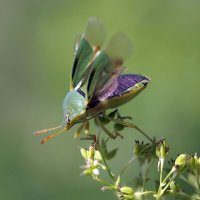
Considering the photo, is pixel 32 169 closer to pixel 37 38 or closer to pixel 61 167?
pixel 61 167

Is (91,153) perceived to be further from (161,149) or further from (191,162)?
(191,162)

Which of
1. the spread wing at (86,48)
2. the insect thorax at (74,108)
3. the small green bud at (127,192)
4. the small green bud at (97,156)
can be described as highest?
the spread wing at (86,48)

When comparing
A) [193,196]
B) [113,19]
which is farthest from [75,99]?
[113,19]

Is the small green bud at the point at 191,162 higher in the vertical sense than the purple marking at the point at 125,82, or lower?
lower

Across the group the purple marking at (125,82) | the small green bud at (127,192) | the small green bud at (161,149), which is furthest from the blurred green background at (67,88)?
the small green bud at (127,192)

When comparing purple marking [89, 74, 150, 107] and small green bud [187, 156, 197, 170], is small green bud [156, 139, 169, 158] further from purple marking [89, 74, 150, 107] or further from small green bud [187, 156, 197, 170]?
purple marking [89, 74, 150, 107]

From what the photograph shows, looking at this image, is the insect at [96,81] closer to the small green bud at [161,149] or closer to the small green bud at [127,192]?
the small green bud at [161,149]
